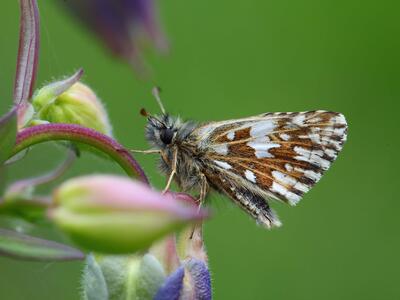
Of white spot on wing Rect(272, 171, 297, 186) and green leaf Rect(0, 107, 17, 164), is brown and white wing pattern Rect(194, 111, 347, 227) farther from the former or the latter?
green leaf Rect(0, 107, 17, 164)

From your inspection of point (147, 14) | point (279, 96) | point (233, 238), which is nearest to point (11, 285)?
point (233, 238)

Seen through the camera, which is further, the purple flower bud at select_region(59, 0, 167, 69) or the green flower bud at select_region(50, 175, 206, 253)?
the green flower bud at select_region(50, 175, 206, 253)

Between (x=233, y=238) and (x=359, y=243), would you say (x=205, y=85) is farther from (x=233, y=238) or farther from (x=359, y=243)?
(x=359, y=243)

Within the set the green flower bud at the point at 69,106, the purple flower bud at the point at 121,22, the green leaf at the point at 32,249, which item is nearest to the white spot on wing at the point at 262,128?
the green flower bud at the point at 69,106

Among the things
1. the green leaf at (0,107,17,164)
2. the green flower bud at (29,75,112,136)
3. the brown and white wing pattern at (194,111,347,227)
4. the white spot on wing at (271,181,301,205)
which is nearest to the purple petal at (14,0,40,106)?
the green flower bud at (29,75,112,136)

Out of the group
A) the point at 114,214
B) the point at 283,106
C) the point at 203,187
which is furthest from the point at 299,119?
the point at 283,106

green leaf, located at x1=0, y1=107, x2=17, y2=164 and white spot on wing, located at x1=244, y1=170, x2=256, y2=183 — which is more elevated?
white spot on wing, located at x1=244, y1=170, x2=256, y2=183
